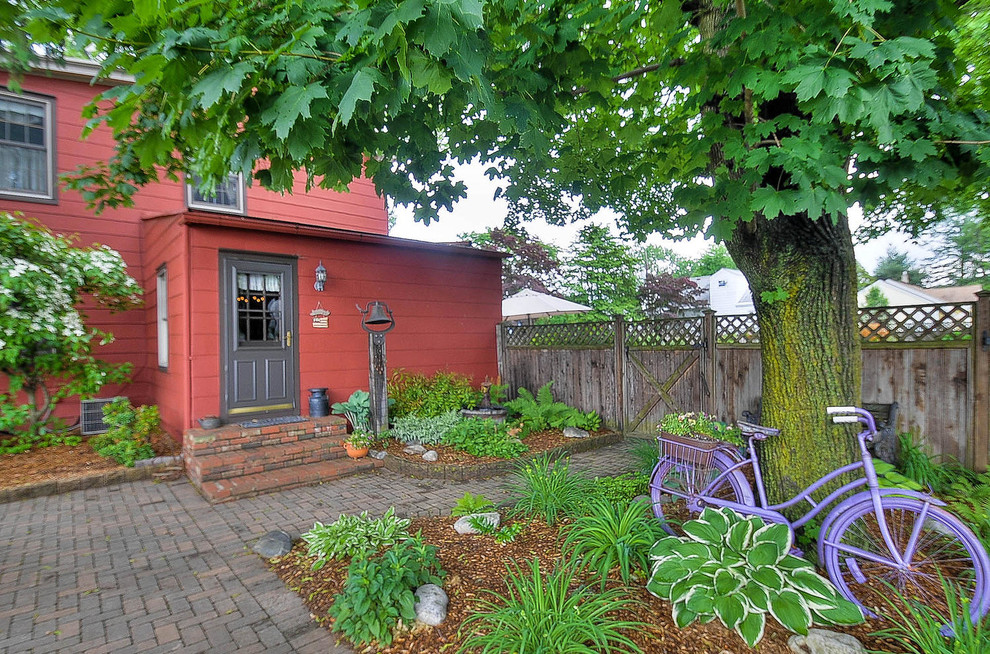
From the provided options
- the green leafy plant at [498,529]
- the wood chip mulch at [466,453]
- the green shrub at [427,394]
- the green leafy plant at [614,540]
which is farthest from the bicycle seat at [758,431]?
the green shrub at [427,394]

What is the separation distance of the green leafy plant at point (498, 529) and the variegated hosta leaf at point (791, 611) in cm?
159

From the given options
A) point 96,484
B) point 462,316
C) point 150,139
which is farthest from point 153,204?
point 150,139

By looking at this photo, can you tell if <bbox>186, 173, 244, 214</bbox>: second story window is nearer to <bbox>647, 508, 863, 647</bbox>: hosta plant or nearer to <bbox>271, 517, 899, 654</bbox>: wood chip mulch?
<bbox>271, 517, 899, 654</bbox>: wood chip mulch

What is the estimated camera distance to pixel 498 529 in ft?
11.1

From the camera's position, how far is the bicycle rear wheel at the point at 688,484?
2.95 meters

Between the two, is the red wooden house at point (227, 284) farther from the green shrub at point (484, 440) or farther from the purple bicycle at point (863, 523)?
the purple bicycle at point (863, 523)

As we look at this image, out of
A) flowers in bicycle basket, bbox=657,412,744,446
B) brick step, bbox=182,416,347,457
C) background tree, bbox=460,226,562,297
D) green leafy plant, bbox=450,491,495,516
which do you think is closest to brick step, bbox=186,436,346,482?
brick step, bbox=182,416,347,457

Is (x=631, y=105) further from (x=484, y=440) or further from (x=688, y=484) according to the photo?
(x=484, y=440)

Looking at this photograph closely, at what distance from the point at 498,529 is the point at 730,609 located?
5.52 feet

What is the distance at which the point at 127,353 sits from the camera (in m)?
7.08

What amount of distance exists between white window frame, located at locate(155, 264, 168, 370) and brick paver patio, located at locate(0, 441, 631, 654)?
80.4 inches

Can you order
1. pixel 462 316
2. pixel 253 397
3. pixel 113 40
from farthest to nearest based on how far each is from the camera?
pixel 462 316
pixel 253 397
pixel 113 40

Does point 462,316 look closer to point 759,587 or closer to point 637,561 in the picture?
point 637,561

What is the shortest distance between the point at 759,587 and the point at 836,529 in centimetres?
69
